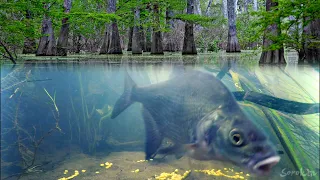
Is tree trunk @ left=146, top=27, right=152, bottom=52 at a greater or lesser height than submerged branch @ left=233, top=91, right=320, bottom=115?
greater

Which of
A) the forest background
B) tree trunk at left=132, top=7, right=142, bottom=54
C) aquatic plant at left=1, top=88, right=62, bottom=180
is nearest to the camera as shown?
aquatic plant at left=1, top=88, right=62, bottom=180

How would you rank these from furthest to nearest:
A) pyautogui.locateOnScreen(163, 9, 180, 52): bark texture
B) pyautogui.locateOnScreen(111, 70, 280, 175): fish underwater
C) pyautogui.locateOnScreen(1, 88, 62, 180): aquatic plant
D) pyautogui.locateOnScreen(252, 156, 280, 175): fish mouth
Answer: pyautogui.locateOnScreen(163, 9, 180, 52): bark texture
pyautogui.locateOnScreen(1, 88, 62, 180): aquatic plant
pyautogui.locateOnScreen(111, 70, 280, 175): fish underwater
pyautogui.locateOnScreen(252, 156, 280, 175): fish mouth

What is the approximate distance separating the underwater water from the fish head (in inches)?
6.7

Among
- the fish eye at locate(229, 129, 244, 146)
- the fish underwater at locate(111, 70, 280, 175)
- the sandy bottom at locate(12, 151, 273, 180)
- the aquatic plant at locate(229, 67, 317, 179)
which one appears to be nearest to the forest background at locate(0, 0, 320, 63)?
the sandy bottom at locate(12, 151, 273, 180)

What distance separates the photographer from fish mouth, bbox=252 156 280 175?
2410 mm

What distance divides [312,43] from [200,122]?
621cm

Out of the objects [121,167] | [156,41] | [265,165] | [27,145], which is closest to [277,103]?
[265,165]

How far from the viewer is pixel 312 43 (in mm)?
7965

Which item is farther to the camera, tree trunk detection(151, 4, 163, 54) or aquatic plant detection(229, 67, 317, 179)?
tree trunk detection(151, 4, 163, 54)

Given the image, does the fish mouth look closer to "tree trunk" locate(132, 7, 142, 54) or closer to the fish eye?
the fish eye

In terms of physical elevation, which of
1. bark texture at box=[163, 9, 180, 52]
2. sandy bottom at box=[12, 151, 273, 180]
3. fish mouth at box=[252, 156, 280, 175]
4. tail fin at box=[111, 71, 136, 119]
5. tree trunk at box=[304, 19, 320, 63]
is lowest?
sandy bottom at box=[12, 151, 273, 180]

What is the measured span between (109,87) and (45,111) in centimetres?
102

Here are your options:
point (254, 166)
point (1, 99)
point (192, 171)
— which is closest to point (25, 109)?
point (1, 99)

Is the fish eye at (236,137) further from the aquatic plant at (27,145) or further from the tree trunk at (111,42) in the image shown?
the tree trunk at (111,42)
